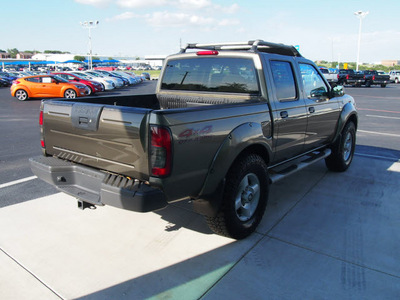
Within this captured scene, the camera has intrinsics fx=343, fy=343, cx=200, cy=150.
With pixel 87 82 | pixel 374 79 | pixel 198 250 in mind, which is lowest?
pixel 198 250

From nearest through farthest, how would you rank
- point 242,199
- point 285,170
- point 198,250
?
point 198,250 < point 242,199 < point 285,170

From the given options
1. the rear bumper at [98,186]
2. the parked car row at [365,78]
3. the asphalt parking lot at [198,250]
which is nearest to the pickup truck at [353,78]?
the parked car row at [365,78]

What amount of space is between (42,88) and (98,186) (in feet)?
59.5

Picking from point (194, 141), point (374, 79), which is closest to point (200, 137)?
point (194, 141)

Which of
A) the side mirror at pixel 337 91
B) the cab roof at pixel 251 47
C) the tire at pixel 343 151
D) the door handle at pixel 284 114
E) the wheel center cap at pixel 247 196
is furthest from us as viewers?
the tire at pixel 343 151

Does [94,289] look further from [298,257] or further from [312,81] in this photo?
[312,81]

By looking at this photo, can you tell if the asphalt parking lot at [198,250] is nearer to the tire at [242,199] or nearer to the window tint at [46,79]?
the tire at [242,199]

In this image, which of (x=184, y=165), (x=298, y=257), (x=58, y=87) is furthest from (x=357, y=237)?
(x=58, y=87)

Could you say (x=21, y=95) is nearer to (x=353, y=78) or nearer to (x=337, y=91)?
(x=337, y=91)

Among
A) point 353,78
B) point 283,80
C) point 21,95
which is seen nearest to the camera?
point 283,80

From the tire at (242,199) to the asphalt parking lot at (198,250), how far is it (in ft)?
0.56

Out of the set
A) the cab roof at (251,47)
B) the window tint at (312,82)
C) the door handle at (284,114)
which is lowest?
the door handle at (284,114)

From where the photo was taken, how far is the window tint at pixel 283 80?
13.4 feet

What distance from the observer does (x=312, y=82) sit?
493 centimetres
